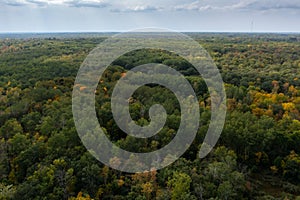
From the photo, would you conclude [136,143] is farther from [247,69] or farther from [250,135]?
[247,69]

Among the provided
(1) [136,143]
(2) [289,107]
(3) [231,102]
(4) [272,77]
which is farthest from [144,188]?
(4) [272,77]

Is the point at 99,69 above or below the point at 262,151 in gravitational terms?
above

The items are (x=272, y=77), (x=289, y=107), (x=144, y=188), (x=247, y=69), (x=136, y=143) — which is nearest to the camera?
(x=144, y=188)

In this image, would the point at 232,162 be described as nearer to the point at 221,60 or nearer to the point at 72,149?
the point at 72,149

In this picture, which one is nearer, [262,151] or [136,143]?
[136,143]

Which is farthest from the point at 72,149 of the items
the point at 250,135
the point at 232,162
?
the point at 250,135

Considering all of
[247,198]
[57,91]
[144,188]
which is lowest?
[247,198]

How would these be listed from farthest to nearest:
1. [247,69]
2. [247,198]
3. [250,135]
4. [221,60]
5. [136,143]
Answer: [221,60] → [247,69] → [250,135] → [136,143] → [247,198]

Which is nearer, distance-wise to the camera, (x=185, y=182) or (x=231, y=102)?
(x=185, y=182)

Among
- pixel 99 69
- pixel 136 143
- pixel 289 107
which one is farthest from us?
pixel 99 69
